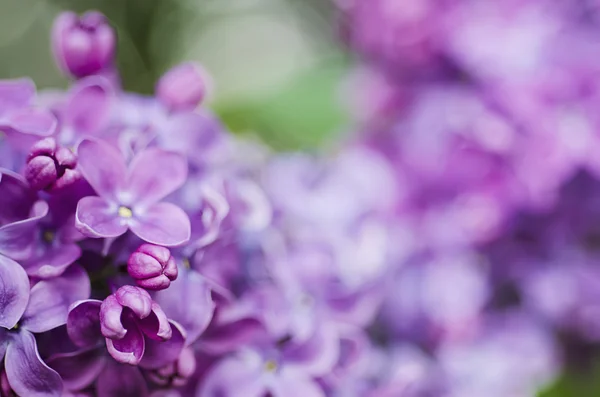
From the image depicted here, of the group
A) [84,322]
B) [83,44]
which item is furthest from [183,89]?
[84,322]

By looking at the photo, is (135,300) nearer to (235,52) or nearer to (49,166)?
(49,166)

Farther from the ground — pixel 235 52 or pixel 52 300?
pixel 52 300

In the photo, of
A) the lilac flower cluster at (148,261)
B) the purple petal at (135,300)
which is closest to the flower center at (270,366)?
the lilac flower cluster at (148,261)

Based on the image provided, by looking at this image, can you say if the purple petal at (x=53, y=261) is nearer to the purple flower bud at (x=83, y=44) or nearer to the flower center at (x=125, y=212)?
the flower center at (x=125, y=212)

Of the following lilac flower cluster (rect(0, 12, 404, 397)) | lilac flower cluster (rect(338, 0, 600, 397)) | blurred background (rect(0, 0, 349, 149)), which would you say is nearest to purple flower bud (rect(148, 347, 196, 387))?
lilac flower cluster (rect(0, 12, 404, 397))

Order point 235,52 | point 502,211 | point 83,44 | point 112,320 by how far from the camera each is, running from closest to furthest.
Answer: point 112,320, point 83,44, point 502,211, point 235,52

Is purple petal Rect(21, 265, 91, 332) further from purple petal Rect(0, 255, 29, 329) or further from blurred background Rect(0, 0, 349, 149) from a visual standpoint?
blurred background Rect(0, 0, 349, 149)
